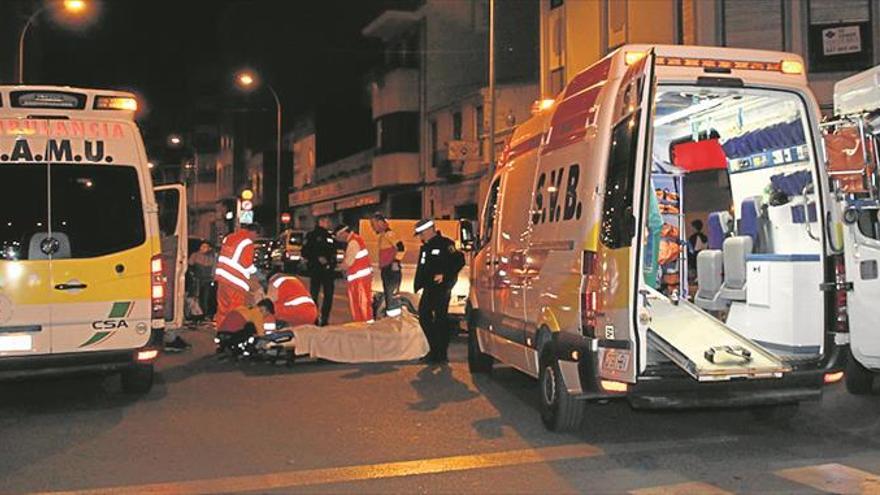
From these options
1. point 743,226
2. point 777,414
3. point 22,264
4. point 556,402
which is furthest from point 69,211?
point 777,414

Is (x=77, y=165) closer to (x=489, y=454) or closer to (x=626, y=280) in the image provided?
(x=489, y=454)

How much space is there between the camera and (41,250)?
7.90 m

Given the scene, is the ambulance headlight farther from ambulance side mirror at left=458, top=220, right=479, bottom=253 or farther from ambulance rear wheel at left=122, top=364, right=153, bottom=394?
ambulance side mirror at left=458, top=220, right=479, bottom=253

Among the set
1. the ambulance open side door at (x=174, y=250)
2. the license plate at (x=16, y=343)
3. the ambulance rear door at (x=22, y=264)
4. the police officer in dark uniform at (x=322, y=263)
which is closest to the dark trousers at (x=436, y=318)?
the ambulance open side door at (x=174, y=250)

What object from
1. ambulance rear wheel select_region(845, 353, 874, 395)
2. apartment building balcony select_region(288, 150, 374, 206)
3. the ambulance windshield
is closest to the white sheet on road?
the ambulance windshield

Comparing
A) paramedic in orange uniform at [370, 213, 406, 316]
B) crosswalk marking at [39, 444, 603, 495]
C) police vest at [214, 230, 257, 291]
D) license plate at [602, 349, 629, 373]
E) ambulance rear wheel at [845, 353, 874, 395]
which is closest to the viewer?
crosswalk marking at [39, 444, 603, 495]

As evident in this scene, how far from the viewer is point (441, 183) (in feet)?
119

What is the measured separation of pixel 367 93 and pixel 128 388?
38972mm

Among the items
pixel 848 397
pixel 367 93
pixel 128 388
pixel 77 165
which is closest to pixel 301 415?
pixel 128 388

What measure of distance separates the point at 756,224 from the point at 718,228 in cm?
89

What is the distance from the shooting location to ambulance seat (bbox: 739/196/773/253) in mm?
8227

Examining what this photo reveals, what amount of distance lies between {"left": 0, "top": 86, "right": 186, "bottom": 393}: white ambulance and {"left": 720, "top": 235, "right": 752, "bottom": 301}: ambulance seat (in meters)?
5.29

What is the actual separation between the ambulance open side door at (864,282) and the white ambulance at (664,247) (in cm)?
61

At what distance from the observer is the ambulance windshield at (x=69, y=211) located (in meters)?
7.90
